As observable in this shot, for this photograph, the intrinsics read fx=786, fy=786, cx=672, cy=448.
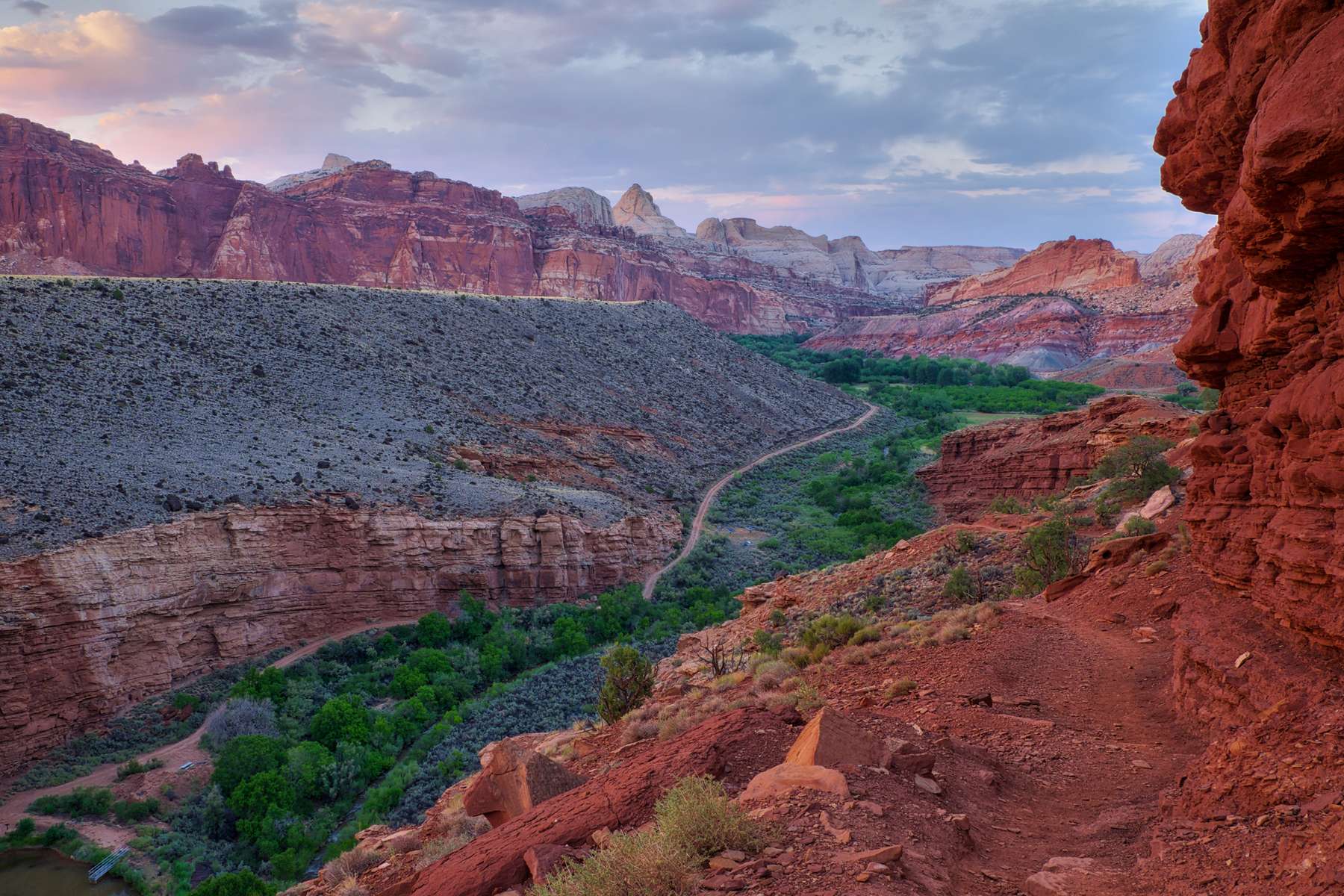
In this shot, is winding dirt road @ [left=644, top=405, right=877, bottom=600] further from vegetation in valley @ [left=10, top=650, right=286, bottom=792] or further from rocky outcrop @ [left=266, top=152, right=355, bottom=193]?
rocky outcrop @ [left=266, top=152, right=355, bottom=193]

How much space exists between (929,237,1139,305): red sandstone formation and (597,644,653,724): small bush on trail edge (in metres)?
118

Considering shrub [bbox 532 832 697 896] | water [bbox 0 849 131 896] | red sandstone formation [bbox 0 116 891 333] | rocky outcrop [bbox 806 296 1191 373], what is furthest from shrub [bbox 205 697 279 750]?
rocky outcrop [bbox 806 296 1191 373]

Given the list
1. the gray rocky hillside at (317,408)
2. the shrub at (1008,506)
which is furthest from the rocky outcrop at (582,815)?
the shrub at (1008,506)

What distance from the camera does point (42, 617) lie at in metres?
18.9

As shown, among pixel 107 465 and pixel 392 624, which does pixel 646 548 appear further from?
pixel 107 465

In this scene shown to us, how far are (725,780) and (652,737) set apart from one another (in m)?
4.01

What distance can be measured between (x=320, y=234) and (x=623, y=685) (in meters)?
102

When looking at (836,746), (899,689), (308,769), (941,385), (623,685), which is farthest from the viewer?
(941,385)

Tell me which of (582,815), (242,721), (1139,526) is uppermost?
(1139,526)

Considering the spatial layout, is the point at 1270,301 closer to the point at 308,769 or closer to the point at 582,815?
the point at 582,815

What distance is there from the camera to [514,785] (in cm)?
769

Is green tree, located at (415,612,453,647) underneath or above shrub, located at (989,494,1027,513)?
underneath

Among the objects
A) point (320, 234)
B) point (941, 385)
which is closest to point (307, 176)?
point (320, 234)

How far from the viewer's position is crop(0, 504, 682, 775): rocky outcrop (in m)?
19.0
